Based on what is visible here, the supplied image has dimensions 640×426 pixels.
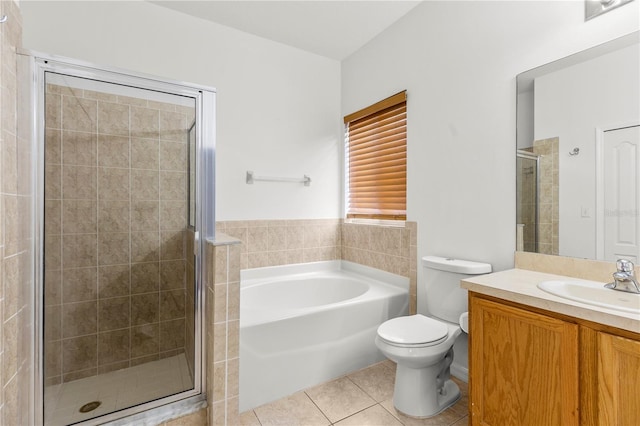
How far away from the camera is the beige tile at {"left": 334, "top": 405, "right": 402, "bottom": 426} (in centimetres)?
Answer: 159

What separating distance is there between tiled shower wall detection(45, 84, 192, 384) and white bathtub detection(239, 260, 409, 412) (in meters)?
0.47

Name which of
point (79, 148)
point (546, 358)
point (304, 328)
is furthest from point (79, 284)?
point (546, 358)

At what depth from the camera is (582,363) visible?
1054mm

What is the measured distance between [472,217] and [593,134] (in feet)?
2.36

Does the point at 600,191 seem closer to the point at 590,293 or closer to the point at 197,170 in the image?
the point at 590,293

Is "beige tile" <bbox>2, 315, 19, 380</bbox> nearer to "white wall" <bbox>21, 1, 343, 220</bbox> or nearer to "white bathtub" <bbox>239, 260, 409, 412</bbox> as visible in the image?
"white bathtub" <bbox>239, 260, 409, 412</bbox>

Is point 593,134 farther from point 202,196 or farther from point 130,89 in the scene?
point 130,89

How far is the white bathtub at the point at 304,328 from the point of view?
5.64 feet

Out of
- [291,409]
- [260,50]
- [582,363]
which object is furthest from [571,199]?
[260,50]

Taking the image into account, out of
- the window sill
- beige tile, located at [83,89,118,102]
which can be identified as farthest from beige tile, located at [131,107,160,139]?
the window sill

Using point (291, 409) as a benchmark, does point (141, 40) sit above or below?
above

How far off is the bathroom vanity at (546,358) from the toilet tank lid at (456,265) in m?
0.30

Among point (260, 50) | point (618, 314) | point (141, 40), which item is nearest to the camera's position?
point (618, 314)

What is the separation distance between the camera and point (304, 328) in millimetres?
1855
